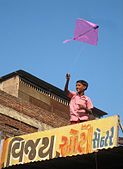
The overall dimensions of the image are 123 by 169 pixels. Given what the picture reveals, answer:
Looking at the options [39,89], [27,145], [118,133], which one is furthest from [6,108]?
[118,133]

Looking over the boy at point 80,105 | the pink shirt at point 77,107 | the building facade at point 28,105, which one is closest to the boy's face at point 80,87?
the boy at point 80,105

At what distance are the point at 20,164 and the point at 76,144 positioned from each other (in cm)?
140

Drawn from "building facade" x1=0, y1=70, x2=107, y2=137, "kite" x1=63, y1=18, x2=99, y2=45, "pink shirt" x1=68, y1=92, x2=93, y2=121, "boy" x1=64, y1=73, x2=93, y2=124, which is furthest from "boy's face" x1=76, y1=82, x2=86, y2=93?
"building facade" x1=0, y1=70, x2=107, y2=137

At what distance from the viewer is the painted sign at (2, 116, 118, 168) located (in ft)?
24.6

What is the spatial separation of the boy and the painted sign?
63cm

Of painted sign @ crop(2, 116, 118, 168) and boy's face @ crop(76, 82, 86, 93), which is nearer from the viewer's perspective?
painted sign @ crop(2, 116, 118, 168)

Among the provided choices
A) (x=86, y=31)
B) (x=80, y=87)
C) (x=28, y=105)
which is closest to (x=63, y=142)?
(x=80, y=87)

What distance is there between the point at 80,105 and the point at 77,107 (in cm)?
8

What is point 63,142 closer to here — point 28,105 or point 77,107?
point 77,107

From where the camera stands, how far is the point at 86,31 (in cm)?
965

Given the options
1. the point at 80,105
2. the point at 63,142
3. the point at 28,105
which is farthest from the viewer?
the point at 28,105

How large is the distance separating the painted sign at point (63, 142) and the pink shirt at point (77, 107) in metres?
0.63

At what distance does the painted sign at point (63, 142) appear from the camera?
7.49m

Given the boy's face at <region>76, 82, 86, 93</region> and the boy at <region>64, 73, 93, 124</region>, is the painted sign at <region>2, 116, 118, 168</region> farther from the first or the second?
the boy's face at <region>76, 82, 86, 93</region>
